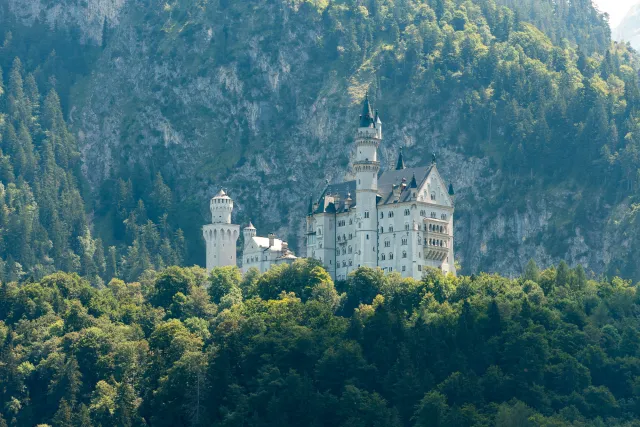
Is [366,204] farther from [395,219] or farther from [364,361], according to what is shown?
[364,361]

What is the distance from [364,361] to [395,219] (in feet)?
73.6

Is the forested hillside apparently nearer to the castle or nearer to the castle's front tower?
the castle

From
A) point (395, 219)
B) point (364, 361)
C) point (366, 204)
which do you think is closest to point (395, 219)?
point (395, 219)

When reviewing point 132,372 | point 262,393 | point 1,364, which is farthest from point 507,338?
point 1,364

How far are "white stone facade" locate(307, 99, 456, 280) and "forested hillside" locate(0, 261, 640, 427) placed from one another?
4.14 metres

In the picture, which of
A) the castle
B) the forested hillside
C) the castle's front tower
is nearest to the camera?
the forested hillside

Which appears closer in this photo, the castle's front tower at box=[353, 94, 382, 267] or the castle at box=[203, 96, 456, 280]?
the castle at box=[203, 96, 456, 280]

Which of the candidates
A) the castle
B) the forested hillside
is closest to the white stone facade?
the castle

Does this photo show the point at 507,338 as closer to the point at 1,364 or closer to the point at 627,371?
the point at 627,371

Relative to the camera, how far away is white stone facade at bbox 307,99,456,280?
627 feet

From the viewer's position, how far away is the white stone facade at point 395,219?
191m

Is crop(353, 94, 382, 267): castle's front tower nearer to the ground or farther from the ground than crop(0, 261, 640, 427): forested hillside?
farther from the ground

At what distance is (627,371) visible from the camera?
176 m

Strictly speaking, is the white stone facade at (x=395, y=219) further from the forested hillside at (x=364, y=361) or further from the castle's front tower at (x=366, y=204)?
the forested hillside at (x=364, y=361)
